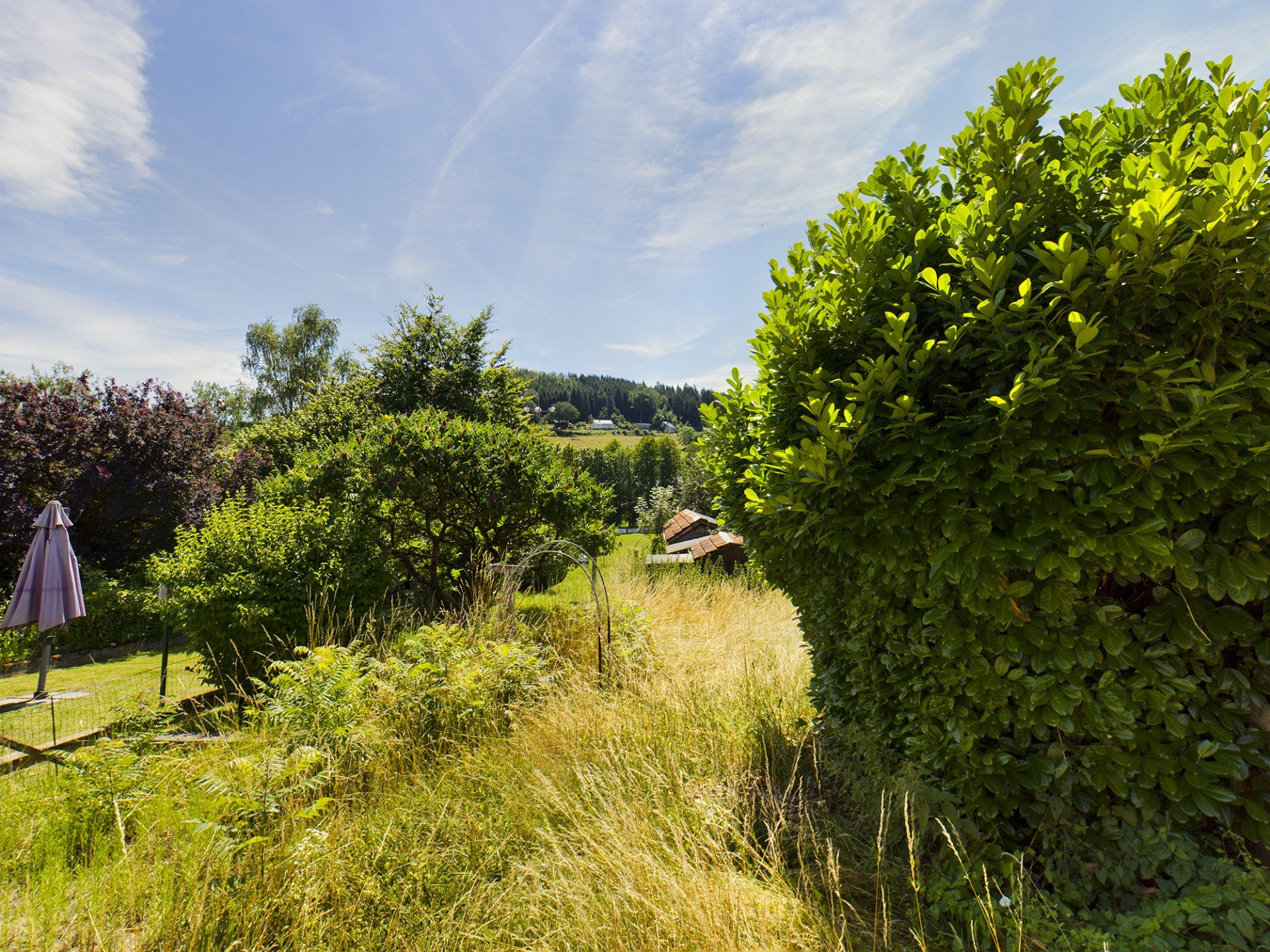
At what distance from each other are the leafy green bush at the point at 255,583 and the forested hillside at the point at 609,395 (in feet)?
270

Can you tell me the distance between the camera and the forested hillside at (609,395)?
301 feet

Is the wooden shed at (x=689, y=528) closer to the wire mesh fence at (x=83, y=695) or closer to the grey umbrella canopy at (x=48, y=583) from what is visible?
the wire mesh fence at (x=83, y=695)

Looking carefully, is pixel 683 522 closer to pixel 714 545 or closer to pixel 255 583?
pixel 714 545

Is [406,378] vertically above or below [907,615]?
above

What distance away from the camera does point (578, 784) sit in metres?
3.26

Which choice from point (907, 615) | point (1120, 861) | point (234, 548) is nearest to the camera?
point (1120, 861)

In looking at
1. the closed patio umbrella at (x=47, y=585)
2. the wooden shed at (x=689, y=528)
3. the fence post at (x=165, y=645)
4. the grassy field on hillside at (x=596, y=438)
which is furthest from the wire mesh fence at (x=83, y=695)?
the grassy field on hillside at (x=596, y=438)

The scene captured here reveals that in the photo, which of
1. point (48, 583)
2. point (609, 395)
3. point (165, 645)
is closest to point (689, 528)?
point (165, 645)

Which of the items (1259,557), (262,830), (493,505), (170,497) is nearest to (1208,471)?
(1259,557)

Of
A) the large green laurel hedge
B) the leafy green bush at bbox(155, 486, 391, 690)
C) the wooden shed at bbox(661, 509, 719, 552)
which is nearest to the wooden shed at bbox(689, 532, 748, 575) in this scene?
the leafy green bush at bbox(155, 486, 391, 690)

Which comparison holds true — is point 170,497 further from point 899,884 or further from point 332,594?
point 899,884

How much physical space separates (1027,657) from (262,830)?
3.61m

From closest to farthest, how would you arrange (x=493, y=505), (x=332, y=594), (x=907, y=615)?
(x=907, y=615)
(x=332, y=594)
(x=493, y=505)

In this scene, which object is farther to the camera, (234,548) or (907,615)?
(234,548)
